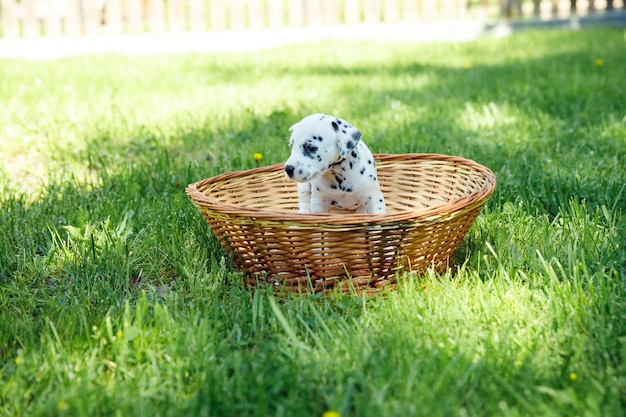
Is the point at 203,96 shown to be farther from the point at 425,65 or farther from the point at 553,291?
the point at 553,291

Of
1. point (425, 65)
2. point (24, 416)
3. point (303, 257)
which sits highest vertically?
point (425, 65)

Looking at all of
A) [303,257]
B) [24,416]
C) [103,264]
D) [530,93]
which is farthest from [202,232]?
[530,93]

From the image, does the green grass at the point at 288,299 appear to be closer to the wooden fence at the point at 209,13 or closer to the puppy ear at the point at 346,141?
the puppy ear at the point at 346,141

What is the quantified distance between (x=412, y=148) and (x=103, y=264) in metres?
2.06

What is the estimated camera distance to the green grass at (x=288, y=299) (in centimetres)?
190

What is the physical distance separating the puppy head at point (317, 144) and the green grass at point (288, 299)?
48 centimetres

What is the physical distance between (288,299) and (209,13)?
792 centimetres

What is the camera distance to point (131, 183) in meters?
3.70

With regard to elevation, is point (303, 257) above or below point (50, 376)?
above

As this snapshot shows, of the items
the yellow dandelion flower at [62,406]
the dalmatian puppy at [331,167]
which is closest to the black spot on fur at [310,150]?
the dalmatian puppy at [331,167]

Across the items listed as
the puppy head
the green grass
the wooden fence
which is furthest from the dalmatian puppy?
the wooden fence

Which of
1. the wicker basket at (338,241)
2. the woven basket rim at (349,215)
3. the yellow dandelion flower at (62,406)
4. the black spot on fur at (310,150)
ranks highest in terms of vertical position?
the black spot on fur at (310,150)

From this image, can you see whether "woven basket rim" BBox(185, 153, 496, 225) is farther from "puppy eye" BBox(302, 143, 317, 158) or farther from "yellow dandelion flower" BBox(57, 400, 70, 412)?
"yellow dandelion flower" BBox(57, 400, 70, 412)

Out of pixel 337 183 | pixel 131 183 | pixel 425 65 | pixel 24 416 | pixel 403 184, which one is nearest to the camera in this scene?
pixel 24 416
